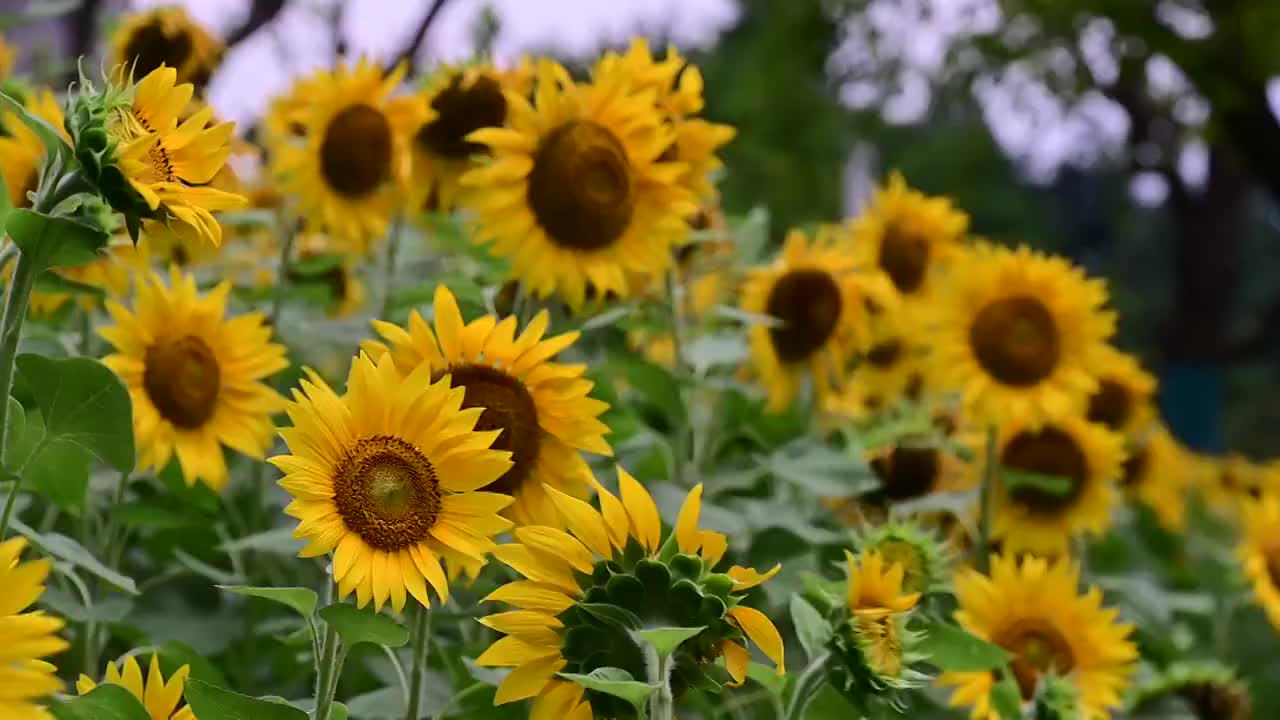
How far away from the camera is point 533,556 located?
26.0 inches

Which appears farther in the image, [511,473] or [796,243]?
[796,243]

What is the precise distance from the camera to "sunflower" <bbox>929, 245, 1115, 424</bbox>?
139cm

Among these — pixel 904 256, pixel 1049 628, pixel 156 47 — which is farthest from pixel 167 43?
pixel 1049 628

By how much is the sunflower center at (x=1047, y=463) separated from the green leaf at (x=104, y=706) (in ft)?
3.54

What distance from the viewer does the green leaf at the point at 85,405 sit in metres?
0.71

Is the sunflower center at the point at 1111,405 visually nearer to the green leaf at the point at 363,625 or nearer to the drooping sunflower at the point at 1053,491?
the drooping sunflower at the point at 1053,491

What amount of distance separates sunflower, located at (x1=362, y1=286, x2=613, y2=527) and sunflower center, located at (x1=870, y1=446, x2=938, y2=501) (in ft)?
2.12

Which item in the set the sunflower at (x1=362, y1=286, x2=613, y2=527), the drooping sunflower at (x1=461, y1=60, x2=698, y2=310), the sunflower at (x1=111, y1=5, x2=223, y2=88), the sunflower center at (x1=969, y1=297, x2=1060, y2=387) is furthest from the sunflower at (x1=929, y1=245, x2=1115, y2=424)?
the sunflower at (x1=111, y1=5, x2=223, y2=88)

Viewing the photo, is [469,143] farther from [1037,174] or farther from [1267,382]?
[1037,174]

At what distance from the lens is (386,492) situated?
26.5 inches

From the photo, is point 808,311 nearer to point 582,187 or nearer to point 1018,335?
point 1018,335

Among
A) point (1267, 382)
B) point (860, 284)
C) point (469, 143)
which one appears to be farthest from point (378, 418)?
point (1267, 382)

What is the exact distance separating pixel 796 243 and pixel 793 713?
0.82m

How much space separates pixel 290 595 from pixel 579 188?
485 mm
